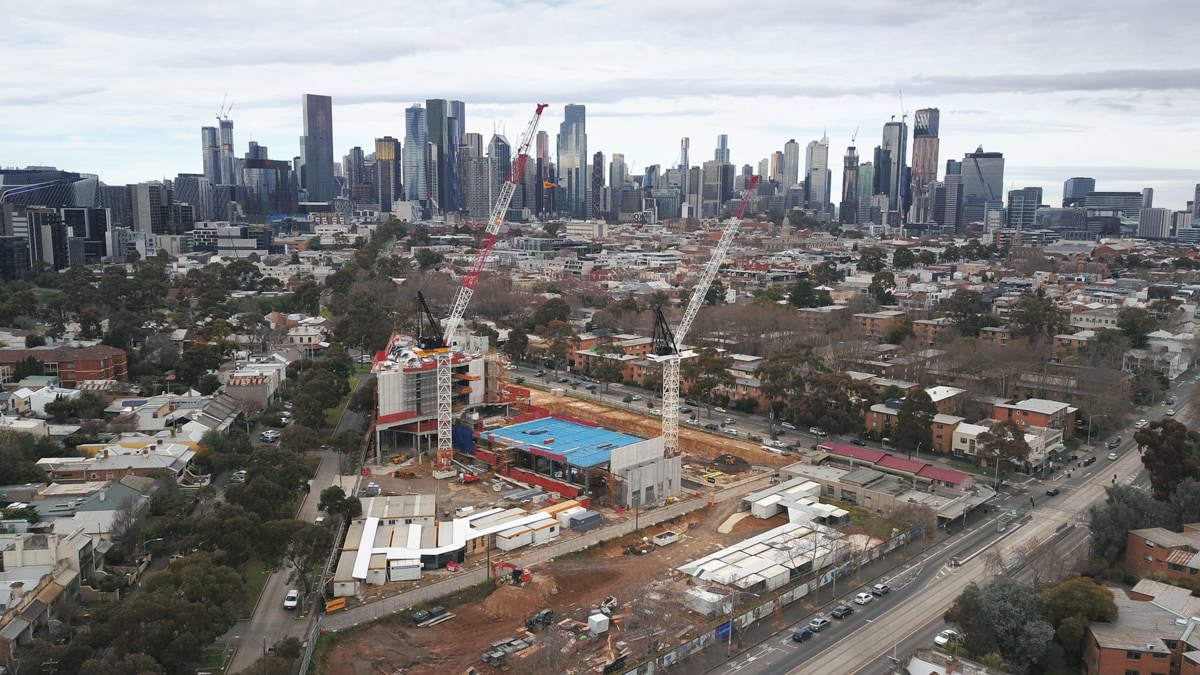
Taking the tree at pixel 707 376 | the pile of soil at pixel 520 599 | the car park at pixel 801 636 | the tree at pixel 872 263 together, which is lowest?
the pile of soil at pixel 520 599

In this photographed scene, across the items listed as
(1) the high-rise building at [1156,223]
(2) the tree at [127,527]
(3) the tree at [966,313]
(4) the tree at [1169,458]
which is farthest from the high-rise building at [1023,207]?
(2) the tree at [127,527]

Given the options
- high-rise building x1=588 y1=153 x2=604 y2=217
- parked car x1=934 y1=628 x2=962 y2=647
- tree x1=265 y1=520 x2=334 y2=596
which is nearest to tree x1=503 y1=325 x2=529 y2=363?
tree x1=265 y1=520 x2=334 y2=596

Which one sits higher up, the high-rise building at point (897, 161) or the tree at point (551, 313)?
the high-rise building at point (897, 161)

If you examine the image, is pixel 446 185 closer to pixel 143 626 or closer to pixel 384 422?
pixel 384 422

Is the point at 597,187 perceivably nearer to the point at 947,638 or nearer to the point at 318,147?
the point at 318,147

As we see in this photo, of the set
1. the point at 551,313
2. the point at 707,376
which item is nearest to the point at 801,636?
the point at 707,376

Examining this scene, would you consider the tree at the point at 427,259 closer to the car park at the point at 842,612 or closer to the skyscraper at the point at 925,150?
the car park at the point at 842,612

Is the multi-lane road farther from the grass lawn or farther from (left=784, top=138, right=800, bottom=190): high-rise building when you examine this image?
(left=784, top=138, right=800, bottom=190): high-rise building
